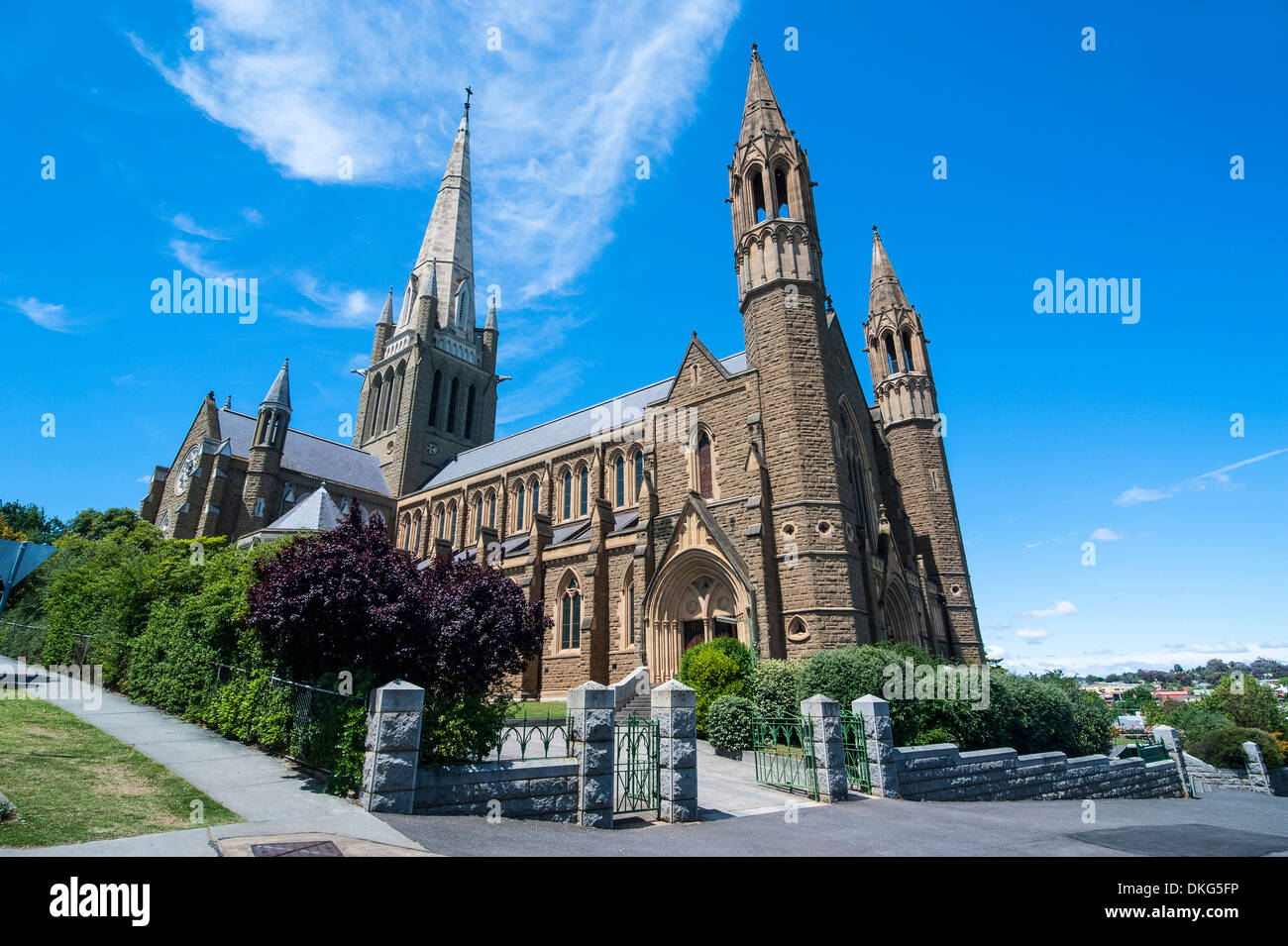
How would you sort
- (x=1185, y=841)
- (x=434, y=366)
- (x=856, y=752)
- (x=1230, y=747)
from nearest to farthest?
(x=1185, y=841)
(x=856, y=752)
(x=1230, y=747)
(x=434, y=366)

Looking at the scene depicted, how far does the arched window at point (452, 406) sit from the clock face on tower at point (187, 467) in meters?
16.8

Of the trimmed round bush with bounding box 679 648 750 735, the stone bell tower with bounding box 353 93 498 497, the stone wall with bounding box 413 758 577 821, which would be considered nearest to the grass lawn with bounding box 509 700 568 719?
the trimmed round bush with bounding box 679 648 750 735

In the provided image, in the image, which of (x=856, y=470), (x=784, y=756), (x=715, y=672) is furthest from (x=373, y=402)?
(x=784, y=756)

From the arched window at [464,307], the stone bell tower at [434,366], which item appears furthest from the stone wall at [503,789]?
the arched window at [464,307]

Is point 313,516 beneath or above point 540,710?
above

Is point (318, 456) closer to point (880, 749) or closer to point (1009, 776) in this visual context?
point (880, 749)

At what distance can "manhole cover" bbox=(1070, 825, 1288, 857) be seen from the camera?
27.1 ft

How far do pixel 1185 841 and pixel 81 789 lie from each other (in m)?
14.4

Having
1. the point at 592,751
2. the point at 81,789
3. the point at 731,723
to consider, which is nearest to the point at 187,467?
the point at 81,789

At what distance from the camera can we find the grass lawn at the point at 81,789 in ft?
20.3

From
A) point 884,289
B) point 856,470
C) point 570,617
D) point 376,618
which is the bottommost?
point 376,618

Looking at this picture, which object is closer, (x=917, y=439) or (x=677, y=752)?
(x=677, y=752)

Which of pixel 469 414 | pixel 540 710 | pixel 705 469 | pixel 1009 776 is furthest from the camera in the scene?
pixel 469 414

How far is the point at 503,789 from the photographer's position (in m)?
8.09
